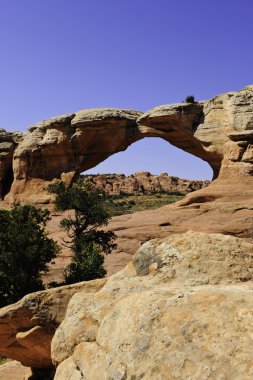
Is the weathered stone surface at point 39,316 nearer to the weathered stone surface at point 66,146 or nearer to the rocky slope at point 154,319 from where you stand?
the rocky slope at point 154,319

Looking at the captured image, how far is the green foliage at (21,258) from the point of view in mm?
24844

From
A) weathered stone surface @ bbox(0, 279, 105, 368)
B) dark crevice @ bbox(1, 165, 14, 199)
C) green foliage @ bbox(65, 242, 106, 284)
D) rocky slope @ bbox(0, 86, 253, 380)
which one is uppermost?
dark crevice @ bbox(1, 165, 14, 199)

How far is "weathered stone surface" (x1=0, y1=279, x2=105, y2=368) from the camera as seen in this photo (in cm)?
1092

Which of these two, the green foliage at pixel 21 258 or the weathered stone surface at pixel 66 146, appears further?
the weathered stone surface at pixel 66 146

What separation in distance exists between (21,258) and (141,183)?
102710 mm

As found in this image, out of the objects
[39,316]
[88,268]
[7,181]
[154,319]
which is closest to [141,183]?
[7,181]

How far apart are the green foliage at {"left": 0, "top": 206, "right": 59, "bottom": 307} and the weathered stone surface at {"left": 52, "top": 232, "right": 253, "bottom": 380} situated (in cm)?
1757

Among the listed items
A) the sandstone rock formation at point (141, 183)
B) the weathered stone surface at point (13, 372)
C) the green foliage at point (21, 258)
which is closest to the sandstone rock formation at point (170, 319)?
the weathered stone surface at point (13, 372)

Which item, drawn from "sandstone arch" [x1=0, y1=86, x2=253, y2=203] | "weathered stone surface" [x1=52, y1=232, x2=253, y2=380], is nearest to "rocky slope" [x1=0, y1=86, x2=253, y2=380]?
"weathered stone surface" [x1=52, y1=232, x2=253, y2=380]

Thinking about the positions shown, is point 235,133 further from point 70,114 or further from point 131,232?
point 70,114

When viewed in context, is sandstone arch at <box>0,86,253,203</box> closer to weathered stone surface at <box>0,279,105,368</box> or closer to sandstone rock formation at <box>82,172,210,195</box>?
weathered stone surface at <box>0,279,105,368</box>

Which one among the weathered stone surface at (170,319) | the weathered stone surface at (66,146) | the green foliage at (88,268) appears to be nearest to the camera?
the weathered stone surface at (170,319)

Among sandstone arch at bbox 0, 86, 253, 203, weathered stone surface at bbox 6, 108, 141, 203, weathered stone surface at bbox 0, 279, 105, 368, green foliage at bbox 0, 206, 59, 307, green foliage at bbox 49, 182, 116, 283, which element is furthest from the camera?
weathered stone surface at bbox 6, 108, 141, 203

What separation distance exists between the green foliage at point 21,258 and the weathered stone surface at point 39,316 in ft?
43.6
